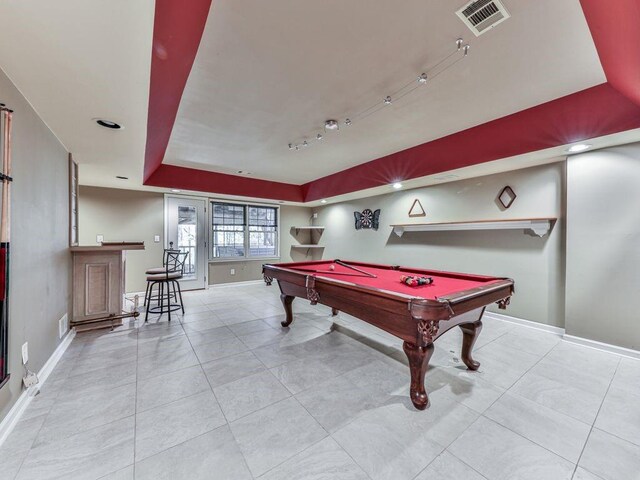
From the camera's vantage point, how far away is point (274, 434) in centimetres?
156

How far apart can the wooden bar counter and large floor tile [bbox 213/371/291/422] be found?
236 centimetres

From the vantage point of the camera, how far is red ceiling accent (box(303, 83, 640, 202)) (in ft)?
7.64

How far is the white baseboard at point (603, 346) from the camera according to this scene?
2625 millimetres

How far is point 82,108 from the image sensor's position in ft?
6.79

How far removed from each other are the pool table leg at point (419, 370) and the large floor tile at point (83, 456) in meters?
1.76

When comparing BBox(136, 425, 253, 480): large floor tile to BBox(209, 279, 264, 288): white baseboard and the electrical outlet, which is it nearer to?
the electrical outlet

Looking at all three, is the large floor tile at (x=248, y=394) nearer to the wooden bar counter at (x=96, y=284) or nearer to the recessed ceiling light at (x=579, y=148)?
the wooden bar counter at (x=96, y=284)

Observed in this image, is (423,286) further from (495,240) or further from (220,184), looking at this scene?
(220,184)

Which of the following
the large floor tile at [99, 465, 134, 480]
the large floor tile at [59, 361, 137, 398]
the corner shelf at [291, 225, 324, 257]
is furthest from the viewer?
the corner shelf at [291, 225, 324, 257]

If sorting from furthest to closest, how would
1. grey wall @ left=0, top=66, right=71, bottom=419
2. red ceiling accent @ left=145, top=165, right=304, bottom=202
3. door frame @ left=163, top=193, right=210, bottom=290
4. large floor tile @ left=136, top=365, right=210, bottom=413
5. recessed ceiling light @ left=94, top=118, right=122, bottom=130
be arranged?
1. door frame @ left=163, top=193, right=210, bottom=290
2. red ceiling accent @ left=145, top=165, right=304, bottom=202
3. recessed ceiling light @ left=94, top=118, right=122, bottom=130
4. large floor tile @ left=136, top=365, right=210, bottom=413
5. grey wall @ left=0, top=66, right=71, bottom=419

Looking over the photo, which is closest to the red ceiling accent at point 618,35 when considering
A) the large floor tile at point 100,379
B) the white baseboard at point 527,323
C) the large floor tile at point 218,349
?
the white baseboard at point 527,323

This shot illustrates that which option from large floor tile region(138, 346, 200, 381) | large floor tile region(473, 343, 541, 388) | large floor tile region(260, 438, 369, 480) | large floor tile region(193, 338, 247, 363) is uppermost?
large floor tile region(473, 343, 541, 388)

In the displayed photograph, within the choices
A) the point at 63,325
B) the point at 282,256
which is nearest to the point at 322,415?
the point at 63,325

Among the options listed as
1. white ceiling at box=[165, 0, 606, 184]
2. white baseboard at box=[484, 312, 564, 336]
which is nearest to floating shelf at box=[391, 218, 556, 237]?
white baseboard at box=[484, 312, 564, 336]
